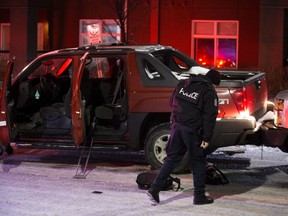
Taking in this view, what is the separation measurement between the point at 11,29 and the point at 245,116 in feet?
55.5

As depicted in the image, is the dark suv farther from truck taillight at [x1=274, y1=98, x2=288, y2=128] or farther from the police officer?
the police officer

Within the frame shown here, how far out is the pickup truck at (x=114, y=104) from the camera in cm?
884

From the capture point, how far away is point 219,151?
11.1 meters

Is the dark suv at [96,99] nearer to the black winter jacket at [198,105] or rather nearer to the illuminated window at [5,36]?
the black winter jacket at [198,105]

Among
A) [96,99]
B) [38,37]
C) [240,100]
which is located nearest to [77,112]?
[96,99]

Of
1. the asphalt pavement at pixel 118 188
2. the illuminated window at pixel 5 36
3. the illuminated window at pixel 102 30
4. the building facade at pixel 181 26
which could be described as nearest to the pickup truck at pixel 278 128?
the asphalt pavement at pixel 118 188

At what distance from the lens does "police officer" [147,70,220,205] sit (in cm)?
704

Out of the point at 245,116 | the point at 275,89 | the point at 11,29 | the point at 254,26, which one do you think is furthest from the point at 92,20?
the point at 245,116

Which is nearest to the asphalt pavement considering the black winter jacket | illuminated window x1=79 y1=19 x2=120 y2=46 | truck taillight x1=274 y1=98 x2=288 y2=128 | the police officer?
the police officer

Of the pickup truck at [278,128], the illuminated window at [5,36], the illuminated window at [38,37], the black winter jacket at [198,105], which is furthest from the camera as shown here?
the illuminated window at [5,36]

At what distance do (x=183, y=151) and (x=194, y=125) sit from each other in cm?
38

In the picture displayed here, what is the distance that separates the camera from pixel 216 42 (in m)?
23.5

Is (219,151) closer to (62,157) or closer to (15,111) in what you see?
(62,157)

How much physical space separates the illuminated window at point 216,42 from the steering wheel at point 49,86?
532 inches
